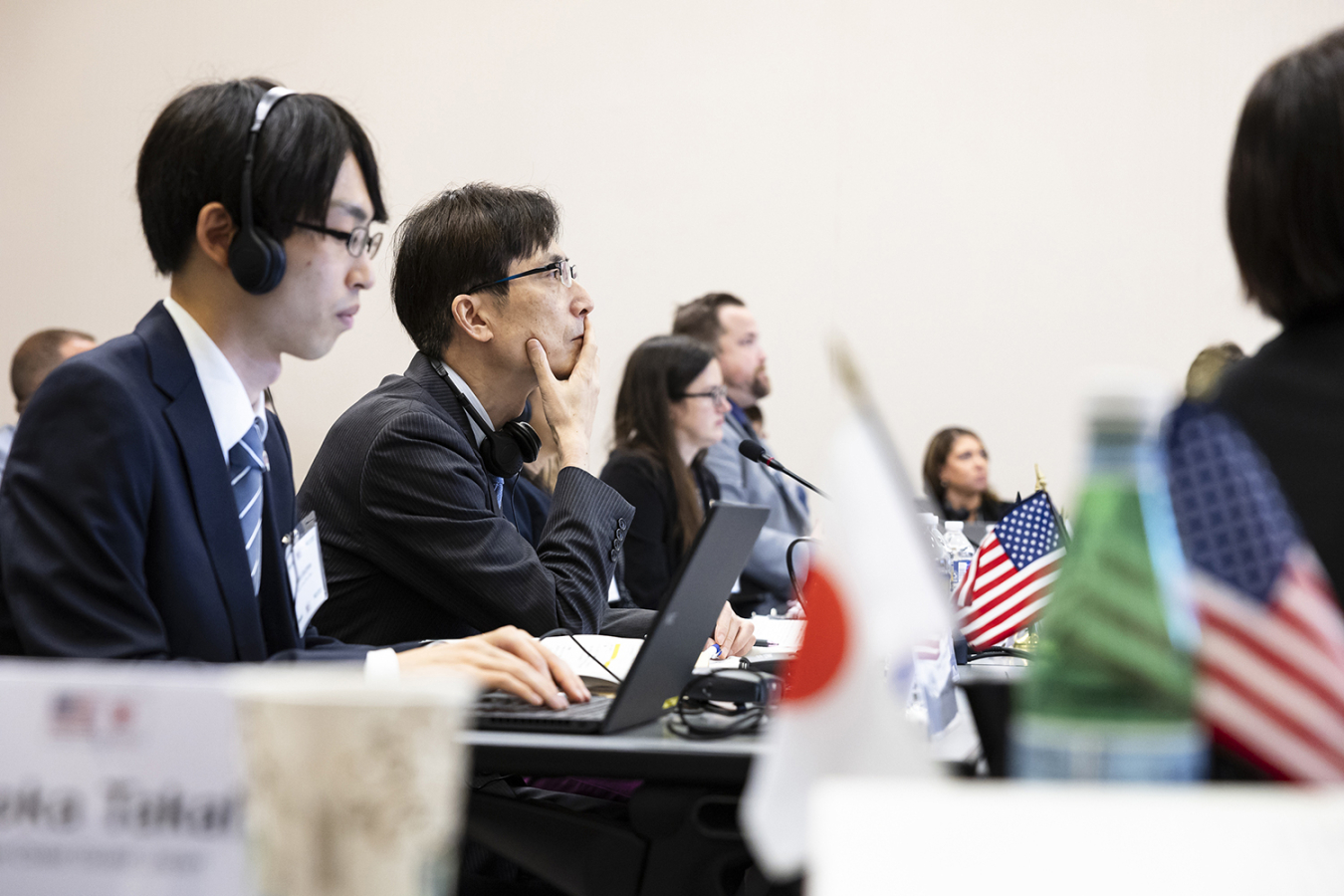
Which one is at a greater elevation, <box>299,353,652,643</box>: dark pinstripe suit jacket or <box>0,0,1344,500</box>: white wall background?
<box>0,0,1344,500</box>: white wall background

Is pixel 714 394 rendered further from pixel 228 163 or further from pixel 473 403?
pixel 228 163

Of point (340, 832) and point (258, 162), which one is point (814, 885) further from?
point (258, 162)

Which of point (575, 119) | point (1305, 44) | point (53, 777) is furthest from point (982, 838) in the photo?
point (575, 119)

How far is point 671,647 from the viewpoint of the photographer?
3.56 feet

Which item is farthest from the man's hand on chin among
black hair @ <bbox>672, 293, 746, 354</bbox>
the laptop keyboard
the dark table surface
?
black hair @ <bbox>672, 293, 746, 354</bbox>

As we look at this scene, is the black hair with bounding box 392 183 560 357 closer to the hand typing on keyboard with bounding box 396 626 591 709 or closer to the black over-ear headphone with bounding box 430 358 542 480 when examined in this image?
the black over-ear headphone with bounding box 430 358 542 480

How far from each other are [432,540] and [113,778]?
1.09 metres

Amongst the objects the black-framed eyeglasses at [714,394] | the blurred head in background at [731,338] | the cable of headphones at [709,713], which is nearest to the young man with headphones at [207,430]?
the cable of headphones at [709,713]

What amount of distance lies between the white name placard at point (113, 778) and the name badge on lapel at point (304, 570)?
675 millimetres

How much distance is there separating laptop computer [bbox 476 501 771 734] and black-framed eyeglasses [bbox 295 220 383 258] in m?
0.52

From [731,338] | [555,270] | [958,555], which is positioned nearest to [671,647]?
[555,270]

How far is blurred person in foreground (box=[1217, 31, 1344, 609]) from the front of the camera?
28.6 inches

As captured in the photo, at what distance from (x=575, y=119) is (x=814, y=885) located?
5.53 metres

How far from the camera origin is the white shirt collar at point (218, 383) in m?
1.24
